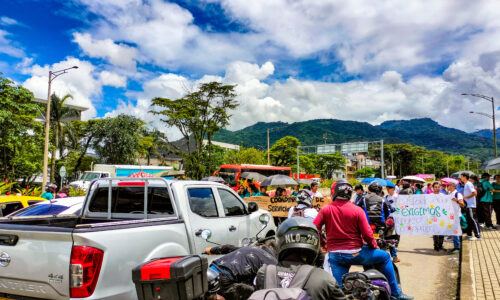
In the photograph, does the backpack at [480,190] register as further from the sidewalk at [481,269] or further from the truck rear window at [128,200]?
the truck rear window at [128,200]

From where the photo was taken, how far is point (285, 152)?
69.5 m

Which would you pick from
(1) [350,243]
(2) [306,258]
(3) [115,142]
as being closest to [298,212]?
(1) [350,243]

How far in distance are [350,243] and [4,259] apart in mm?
3557

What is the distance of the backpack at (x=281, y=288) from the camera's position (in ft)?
7.00

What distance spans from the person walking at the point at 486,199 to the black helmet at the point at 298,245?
11.4 m

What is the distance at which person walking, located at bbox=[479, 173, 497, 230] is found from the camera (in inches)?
462

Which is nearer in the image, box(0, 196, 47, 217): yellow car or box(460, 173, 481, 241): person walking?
box(0, 196, 47, 217): yellow car

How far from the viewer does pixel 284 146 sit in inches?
2771

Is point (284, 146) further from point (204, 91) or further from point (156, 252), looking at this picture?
point (156, 252)

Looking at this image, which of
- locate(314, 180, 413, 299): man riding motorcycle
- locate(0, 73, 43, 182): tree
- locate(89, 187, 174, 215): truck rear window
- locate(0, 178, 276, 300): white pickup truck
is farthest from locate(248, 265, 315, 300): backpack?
locate(0, 73, 43, 182): tree

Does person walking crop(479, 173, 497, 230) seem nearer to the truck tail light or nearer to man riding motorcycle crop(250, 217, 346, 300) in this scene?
man riding motorcycle crop(250, 217, 346, 300)

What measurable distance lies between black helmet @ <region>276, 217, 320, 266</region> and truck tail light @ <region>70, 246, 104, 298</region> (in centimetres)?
174

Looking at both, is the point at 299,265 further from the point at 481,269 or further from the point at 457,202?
the point at 457,202

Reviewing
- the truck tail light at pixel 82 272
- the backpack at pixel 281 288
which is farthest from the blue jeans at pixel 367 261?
the truck tail light at pixel 82 272
